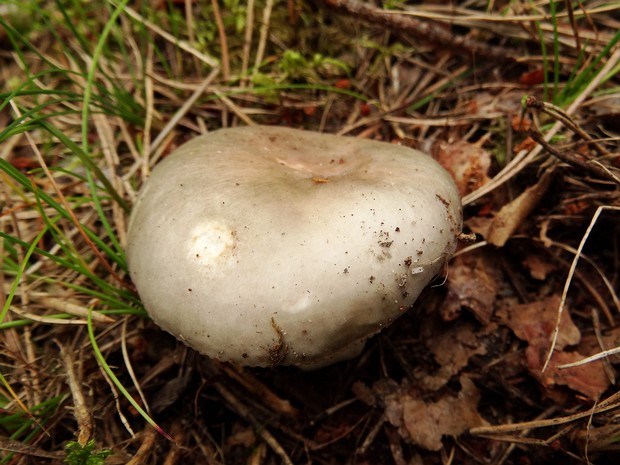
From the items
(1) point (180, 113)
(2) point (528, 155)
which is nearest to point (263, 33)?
(1) point (180, 113)

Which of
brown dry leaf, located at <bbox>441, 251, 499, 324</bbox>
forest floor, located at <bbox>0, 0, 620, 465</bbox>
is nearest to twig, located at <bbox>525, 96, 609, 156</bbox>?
forest floor, located at <bbox>0, 0, 620, 465</bbox>

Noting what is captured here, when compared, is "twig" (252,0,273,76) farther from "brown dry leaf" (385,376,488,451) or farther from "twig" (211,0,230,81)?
"brown dry leaf" (385,376,488,451)

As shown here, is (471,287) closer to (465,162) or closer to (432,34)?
(465,162)

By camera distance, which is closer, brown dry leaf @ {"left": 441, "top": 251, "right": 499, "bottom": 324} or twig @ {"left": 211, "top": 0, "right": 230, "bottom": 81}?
brown dry leaf @ {"left": 441, "top": 251, "right": 499, "bottom": 324}

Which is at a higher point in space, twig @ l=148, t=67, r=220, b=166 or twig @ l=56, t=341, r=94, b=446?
twig @ l=148, t=67, r=220, b=166

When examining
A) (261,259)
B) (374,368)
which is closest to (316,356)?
(261,259)

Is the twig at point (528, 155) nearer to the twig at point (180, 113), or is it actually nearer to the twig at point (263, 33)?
the twig at point (263, 33)

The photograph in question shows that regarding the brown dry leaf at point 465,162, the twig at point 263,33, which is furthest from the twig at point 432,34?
the brown dry leaf at point 465,162
